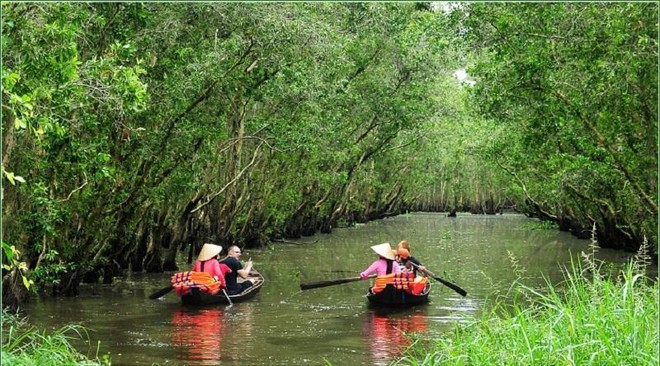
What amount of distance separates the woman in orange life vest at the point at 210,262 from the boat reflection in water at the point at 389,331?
2.88m

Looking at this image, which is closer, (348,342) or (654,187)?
(348,342)

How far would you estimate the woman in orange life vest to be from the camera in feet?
52.4

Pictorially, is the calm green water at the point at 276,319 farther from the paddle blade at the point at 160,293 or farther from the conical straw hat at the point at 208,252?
the conical straw hat at the point at 208,252

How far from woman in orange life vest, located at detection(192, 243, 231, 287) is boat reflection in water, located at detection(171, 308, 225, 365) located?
0.88 m

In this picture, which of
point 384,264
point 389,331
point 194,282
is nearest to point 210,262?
point 194,282

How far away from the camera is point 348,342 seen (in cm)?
1232

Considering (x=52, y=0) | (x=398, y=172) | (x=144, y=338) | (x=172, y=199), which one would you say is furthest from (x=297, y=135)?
(x=398, y=172)

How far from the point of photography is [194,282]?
1575 cm

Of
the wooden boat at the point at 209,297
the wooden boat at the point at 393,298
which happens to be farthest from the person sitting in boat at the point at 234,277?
the wooden boat at the point at 393,298

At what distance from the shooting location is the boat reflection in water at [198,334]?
35.8ft

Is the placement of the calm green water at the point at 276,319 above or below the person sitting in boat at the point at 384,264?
below

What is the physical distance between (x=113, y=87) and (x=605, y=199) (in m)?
17.8

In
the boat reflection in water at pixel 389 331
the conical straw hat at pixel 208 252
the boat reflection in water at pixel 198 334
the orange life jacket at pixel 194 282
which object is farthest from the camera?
the conical straw hat at pixel 208 252

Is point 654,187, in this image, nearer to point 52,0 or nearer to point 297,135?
point 297,135
